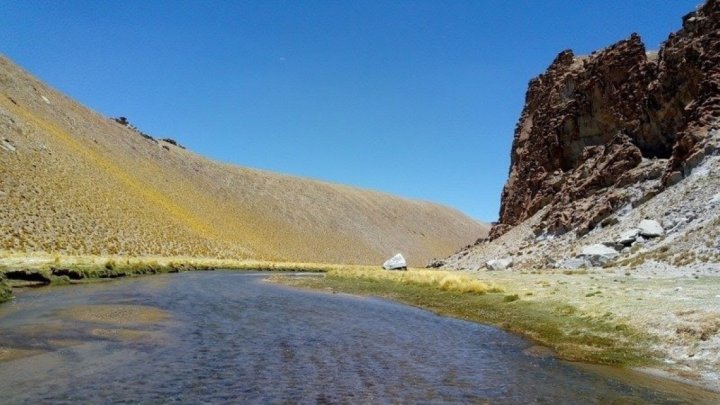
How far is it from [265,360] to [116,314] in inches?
404

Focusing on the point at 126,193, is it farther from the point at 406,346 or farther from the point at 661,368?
the point at 661,368

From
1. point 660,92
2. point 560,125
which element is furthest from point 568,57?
point 660,92

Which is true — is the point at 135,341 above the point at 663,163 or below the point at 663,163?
below

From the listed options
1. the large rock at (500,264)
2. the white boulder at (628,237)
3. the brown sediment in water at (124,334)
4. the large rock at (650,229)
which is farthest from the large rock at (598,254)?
the brown sediment in water at (124,334)

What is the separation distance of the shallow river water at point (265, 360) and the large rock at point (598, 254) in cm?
2396

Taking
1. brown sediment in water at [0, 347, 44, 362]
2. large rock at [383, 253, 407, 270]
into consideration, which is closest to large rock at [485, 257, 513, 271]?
large rock at [383, 253, 407, 270]

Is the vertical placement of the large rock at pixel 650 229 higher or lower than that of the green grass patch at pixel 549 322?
higher

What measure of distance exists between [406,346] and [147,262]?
41042mm

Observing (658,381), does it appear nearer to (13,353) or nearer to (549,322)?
(549,322)

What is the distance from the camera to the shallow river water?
1105 cm

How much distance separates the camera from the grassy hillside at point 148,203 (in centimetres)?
6150

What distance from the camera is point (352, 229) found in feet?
531

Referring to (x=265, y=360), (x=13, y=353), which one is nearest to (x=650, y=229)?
(x=265, y=360)

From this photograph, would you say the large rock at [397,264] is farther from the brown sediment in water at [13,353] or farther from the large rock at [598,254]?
the brown sediment in water at [13,353]
